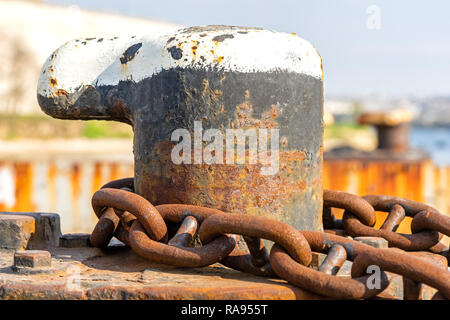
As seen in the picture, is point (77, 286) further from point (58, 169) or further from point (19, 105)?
point (19, 105)

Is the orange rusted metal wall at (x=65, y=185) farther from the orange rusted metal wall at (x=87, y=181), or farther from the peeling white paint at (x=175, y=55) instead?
the peeling white paint at (x=175, y=55)

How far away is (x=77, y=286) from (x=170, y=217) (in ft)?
1.28

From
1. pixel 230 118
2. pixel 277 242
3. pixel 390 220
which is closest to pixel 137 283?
pixel 277 242

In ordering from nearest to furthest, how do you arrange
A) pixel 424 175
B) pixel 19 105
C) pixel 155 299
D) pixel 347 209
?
pixel 155 299 → pixel 347 209 → pixel 424 175 → pixel 19 105

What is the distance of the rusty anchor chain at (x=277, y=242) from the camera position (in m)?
1.66

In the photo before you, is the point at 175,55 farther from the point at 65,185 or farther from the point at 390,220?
the point at 65,185

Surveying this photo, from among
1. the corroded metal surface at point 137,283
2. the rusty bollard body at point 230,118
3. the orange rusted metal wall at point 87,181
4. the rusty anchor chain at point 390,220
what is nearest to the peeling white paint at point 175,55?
the rusty bollard body at point 230,118

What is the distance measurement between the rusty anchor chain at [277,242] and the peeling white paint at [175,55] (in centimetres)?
51

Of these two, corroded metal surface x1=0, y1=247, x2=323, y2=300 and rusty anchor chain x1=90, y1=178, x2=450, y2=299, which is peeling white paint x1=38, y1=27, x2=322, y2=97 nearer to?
rusty anchor chain x1=90, y1=178, x2=450, y2=299

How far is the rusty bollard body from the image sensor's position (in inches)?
84.5

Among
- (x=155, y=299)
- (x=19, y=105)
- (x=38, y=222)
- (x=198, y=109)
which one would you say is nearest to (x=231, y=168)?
(x=198, y=109)

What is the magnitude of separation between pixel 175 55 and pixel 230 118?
31 cm

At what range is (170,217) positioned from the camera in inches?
80.3

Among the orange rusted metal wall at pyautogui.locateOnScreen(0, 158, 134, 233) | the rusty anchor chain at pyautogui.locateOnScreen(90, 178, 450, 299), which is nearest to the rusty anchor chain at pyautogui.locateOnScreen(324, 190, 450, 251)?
the rusty anchor chain at pyautogui.locateOnScreen(90, 178, 450, 299)
